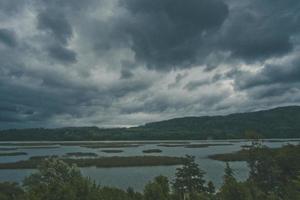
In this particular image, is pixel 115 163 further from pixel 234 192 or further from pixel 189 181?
pixel 234 192

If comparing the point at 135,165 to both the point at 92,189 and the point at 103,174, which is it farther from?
the point at 92,189

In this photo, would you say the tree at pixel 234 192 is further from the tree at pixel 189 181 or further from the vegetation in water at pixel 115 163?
the vegetation in water at pixel 115 163

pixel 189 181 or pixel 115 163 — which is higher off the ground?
pixel 189 181

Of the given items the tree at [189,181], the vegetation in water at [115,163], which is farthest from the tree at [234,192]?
the vegetation in water at [115,163]

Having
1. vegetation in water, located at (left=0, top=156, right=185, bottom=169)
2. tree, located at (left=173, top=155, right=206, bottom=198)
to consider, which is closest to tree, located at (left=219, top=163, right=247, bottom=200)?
tree, located at (left=173, top=155, right=206, bottom=198)

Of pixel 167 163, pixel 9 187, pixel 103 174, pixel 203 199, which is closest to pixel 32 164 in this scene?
pixel 103 174

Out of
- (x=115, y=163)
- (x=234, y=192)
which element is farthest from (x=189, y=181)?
(x=115, y=163)

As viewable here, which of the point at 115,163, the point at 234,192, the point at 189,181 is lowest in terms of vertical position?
the point at 115,163

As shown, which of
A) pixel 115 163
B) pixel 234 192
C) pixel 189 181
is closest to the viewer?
pixel 234 192

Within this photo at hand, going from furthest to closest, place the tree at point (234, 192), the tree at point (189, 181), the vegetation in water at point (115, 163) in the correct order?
the vegetation in water at point (115, 163) → the tree at point (189, 181) → the tree at point (234, 192)

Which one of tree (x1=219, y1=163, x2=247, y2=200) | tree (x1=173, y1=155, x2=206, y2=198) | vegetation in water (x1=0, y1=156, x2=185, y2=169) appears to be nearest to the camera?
tree (x1=219, y1=163, x2=247, y2=200)

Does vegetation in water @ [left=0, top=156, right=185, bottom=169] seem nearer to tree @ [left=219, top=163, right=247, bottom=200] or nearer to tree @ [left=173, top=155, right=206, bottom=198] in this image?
tree @ [left=173, top=155, right=206, bottom=198]

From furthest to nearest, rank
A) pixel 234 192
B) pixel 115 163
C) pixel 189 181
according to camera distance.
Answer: pixel 115 163 → pixel 189 181 → pixel 234 192

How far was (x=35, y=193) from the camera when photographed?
28891 millimetres
